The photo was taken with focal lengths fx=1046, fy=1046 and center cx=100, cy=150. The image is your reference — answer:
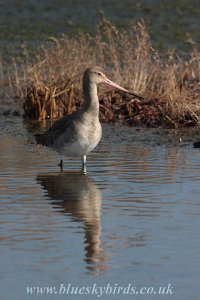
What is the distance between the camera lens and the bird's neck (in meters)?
13.1

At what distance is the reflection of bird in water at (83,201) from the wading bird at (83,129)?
0.32 metres

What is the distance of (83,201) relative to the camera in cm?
1098

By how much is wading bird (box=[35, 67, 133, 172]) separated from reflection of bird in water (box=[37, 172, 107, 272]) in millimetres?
318

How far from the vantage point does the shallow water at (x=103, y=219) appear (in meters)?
8.16

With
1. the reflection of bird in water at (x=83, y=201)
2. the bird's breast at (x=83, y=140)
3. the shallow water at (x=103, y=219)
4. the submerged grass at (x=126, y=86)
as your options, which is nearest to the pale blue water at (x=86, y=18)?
the submerged grass at (x=126, y=86)

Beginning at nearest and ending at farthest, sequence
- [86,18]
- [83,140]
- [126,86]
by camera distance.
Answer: [83,140] → [126,86] → [86,18]

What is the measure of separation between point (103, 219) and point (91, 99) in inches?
136

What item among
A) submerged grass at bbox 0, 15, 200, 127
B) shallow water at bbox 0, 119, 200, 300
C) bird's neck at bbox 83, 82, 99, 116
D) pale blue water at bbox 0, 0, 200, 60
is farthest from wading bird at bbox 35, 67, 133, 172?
pale blue water at bbox 0, 0, 200, 60

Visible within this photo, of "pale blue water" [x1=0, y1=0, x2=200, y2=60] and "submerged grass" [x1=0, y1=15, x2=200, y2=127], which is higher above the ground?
"pale blue water" [x1=0, y1=0, x2=200, y2=60]

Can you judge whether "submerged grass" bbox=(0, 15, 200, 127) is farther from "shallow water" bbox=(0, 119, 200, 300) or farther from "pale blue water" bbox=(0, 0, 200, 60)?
"pale blue water" bbox=(0, 0, 200, 60)

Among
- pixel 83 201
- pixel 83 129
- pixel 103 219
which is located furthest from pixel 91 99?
pixel 103 219

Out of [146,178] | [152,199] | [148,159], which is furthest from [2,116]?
[152,199]

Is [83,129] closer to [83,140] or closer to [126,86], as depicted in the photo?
[83,140]

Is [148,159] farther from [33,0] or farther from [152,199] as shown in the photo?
[33,0]
